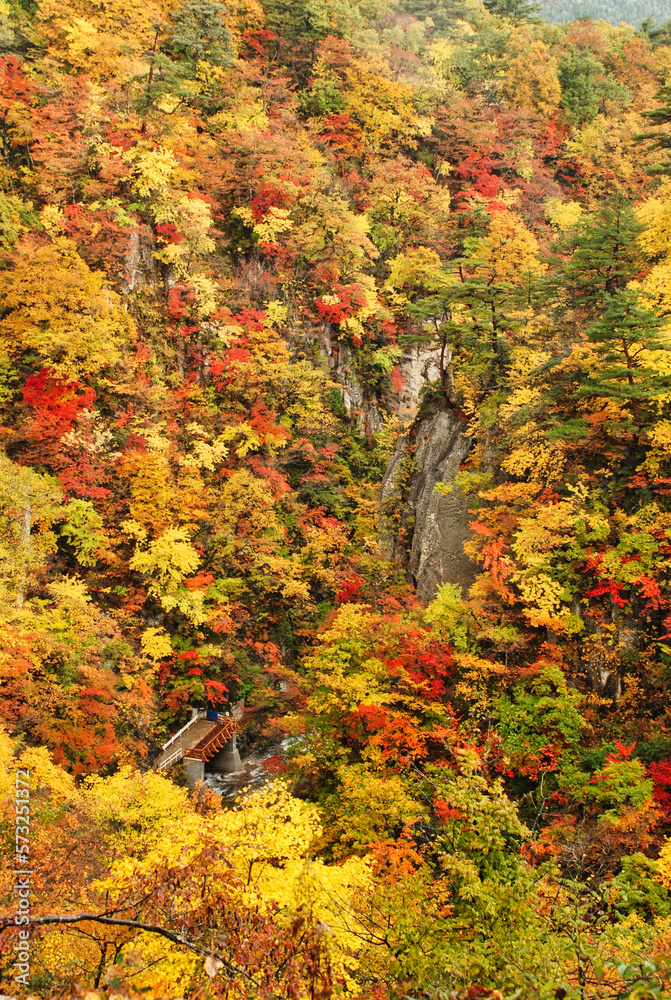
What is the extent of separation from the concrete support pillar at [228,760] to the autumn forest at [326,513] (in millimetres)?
241

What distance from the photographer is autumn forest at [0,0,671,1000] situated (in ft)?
22.2

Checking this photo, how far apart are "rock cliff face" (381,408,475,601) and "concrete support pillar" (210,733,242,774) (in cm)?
899

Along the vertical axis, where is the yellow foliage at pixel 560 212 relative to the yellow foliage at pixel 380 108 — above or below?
below

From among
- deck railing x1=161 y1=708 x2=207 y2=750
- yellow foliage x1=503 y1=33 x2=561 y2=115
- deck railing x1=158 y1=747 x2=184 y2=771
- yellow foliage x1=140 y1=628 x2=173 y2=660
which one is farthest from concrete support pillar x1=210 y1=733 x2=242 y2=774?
yellow foliage x1=503 y1=33 x2=561 y2=115

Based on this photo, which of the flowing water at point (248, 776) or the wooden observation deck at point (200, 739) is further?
the flowing water at point (248, 776)

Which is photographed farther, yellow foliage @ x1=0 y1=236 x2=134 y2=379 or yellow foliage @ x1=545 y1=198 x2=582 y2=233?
yellow foliage @ x1=545 y1=198 x2=582 y2=233

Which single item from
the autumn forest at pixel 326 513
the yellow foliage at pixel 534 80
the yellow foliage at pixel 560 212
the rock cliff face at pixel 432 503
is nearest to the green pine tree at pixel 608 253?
the autumn forest at pixel 326 513

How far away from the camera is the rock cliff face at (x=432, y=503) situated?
17641 millimetres

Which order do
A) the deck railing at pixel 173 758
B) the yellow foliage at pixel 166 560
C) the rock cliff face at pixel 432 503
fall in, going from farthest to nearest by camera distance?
the yellow foliage at pixel 166 560 → the rock cliff face at pixel 432 503 → the deck railing at pixel 173 758

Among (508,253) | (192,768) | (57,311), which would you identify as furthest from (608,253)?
(192,768)

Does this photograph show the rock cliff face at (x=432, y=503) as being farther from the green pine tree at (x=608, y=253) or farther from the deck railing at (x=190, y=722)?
the deck railing at (x=190, y=722)

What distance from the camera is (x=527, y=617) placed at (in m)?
13.6

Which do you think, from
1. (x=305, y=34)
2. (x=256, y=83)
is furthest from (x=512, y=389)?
(x=305, y=34)

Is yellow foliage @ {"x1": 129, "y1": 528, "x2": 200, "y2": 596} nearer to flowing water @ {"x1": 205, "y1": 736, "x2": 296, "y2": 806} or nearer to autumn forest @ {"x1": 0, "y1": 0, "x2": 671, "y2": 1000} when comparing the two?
autumn forest @ {"x1": 0, "y1": 0, "x2": 671, "y2": 1000}
